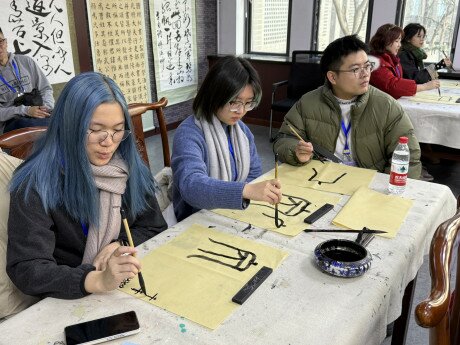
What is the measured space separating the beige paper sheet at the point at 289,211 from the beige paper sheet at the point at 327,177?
6cm

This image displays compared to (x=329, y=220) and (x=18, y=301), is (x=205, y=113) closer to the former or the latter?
(x=329, y=220)

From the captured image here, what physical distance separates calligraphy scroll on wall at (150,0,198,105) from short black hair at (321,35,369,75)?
251 centimetres

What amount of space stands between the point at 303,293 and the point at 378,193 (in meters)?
0.64

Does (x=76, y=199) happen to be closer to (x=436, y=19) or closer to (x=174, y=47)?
(x=174, y=47)

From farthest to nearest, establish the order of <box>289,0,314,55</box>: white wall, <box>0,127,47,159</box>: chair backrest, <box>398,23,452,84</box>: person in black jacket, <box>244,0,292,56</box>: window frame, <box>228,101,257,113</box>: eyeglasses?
<box>244,0,292,56</box>: window frame → <box>289,0,314,55</box>: white wall → <box>398,23,452,84</box>: person in black jacket → <box>228,101,257,113</box>: eyeglasses → <box>0,127,47,159</box>: chair backrest

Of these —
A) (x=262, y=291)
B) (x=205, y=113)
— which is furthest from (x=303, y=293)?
(x=205, y=113)

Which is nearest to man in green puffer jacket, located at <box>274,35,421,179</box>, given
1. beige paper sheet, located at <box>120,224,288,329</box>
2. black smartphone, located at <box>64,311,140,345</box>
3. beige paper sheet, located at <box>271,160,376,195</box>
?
beige paper sheet, located at <box>271,160,376,195</box>

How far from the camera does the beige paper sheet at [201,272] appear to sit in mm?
850

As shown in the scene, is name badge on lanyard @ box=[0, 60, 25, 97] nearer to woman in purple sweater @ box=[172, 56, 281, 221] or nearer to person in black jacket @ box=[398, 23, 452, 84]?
woman in purple sweater @ box=[172, 56, 281, 221]

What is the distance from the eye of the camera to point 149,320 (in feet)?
2.68

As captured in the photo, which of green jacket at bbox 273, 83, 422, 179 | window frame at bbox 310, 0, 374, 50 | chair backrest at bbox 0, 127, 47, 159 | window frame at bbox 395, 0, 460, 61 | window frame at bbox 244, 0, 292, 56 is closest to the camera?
chair backrest at bbox 0, 127, 47, 159

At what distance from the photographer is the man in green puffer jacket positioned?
5.90ft

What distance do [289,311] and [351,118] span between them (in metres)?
1.21

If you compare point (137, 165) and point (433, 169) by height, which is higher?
point (137, 165)
